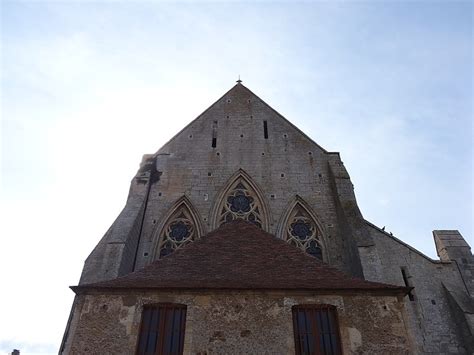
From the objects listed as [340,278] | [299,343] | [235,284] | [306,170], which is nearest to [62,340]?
[235,284]

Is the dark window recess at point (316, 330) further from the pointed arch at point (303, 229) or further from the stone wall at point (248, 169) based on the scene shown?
the pointed arch at point (303, 229)

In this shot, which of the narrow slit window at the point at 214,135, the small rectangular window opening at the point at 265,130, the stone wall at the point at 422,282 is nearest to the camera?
the stone wall at the point at 422,282

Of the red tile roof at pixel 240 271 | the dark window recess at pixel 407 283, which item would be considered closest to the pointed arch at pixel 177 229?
the red tile roof at pixel 240 271

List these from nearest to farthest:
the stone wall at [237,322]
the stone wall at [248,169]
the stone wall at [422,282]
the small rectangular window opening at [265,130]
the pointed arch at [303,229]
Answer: the stone wall at [237,322]
the stone wall at [422,282]
the pointed arch at [303,229]
the stone wall at [248,169]
the small rectangular window opening at [265,130]

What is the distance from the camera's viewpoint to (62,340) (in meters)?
8.95

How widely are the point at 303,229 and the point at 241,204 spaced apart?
2.10 meters

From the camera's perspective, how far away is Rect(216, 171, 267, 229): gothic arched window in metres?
11.8

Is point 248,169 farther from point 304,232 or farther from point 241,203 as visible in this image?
point 304,232

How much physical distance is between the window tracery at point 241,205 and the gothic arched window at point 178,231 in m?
0.91

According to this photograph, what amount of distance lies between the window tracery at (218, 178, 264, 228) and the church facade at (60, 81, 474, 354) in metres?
0.04

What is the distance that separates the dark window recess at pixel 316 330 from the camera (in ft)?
20.0

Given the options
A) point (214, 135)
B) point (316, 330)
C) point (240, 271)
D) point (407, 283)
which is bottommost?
point (316, 330)

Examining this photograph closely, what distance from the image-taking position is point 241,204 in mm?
12242

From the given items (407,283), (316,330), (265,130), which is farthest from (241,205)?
(316,330)
